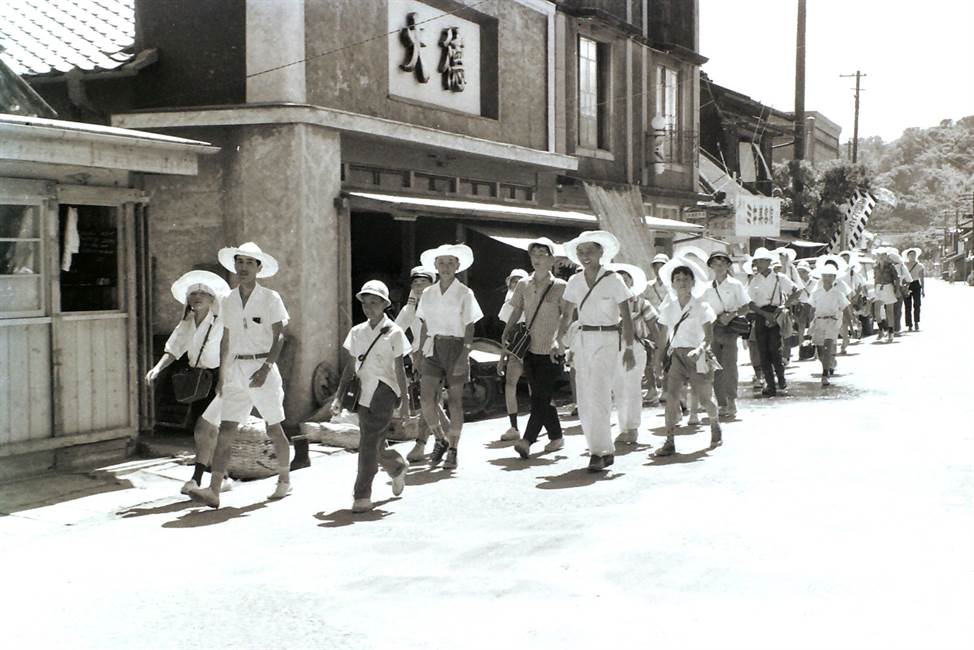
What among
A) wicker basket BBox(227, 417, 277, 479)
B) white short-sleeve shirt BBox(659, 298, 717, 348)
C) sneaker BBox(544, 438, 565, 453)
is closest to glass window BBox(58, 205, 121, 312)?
wicker basket BBox(227, 417, 277, 479)

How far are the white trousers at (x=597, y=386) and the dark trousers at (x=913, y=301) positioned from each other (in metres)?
18.8

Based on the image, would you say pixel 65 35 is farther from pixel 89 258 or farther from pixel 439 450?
pixel 439 450

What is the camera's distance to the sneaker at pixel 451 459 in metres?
9.16

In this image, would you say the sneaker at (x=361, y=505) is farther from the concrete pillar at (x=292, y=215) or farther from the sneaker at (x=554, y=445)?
the concrete pillar at (x=292, y=215)

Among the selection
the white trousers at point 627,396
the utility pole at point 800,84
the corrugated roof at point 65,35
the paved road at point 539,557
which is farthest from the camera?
the utility pole at point 800,84

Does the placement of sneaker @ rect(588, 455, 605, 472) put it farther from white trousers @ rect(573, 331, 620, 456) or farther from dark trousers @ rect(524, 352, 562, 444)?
dark trousers @ rect(524, 352, 562, 444)

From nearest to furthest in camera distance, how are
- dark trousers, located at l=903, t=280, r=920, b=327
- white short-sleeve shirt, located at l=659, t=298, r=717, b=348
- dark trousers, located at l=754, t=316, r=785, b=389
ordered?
white short-sleeve shirt, located at l=659, t=298, r=717, b=348, dark trousers, located at l=754, t=316, r=785, b=389, dark trousers, located at l=903, t=280, r=920, b=327

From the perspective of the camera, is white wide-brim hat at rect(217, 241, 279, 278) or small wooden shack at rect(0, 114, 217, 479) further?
small wooden shack at rect(0, 114, 217, 479)

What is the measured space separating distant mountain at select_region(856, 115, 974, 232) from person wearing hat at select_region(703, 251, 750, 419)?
138m

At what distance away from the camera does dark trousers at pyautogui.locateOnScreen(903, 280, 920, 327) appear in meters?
25.5

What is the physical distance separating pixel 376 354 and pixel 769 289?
799 cm

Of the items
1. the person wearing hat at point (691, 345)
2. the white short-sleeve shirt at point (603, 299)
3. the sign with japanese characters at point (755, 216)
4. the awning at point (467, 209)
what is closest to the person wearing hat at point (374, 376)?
the white short-sleeve shirt at point (603, 299)

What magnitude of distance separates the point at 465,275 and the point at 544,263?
6.28 m

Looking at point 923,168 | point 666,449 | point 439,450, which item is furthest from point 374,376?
point 923,168
